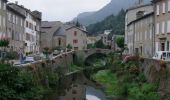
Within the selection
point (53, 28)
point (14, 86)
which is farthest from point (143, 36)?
point (53, 28)

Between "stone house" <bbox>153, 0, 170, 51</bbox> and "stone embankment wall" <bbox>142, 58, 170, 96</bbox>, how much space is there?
19337 mm

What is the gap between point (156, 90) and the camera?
32.8m

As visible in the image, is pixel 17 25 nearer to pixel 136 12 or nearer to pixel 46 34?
pixel 136 12

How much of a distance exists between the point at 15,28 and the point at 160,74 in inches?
1930

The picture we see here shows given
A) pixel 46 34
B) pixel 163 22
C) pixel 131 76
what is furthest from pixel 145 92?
pixel 46 34

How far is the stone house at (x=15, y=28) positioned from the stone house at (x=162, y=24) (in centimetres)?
2470

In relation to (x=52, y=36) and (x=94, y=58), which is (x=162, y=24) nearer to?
(x=94, y=58)

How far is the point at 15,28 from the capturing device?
3078 inches

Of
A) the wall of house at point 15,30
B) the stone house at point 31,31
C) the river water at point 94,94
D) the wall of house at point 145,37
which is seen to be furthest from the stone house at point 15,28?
the river water at point 94,94

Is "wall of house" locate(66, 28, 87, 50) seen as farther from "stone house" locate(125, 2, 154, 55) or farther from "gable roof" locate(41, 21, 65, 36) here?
"stone house" locate(125, 2, 154, 55)

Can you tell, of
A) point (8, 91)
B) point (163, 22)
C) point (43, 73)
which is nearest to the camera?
point (8, 91)

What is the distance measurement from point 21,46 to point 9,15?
14587 millimetres

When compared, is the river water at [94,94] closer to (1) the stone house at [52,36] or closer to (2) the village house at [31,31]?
(2) the village house at [31,31]

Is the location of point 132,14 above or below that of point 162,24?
above
